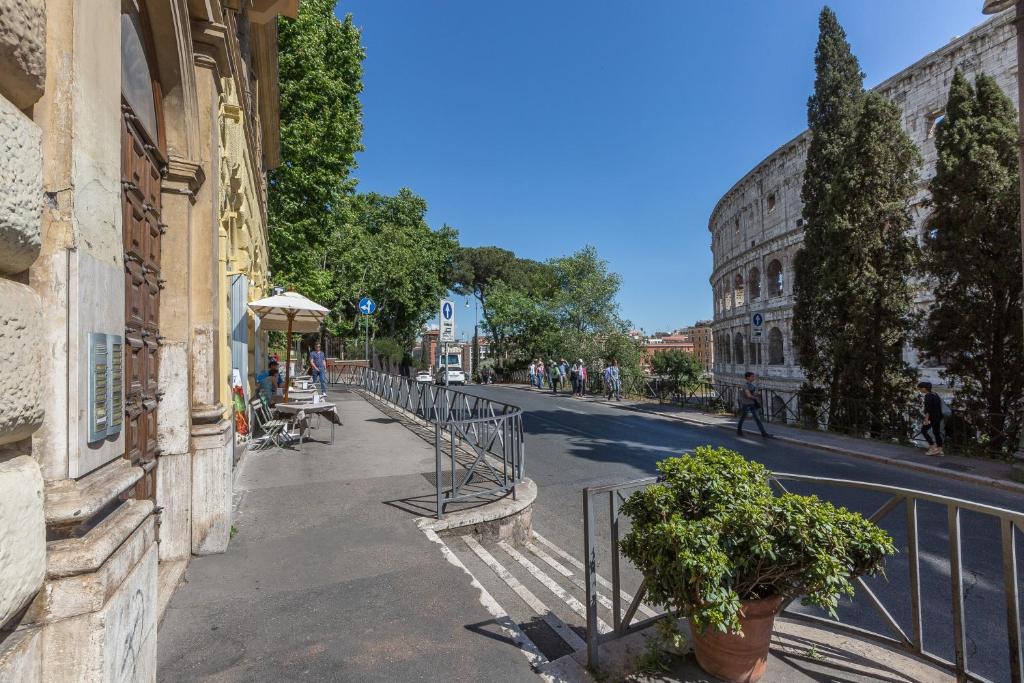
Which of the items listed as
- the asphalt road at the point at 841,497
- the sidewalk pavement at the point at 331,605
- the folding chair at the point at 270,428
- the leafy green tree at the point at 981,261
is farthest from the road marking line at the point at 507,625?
the leafy green tree at the point at 981,261

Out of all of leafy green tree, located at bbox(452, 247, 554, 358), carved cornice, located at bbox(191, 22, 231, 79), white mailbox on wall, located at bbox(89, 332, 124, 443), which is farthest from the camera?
leafy green tree, located at bbox(452, 247, 554, 358)

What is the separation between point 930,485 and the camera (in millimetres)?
8617

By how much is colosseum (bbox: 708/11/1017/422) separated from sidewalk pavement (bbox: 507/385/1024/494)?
1.97 meters

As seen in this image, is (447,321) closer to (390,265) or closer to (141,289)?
(141,289)

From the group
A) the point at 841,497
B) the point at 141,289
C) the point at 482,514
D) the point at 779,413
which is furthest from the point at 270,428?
the point at 779,413

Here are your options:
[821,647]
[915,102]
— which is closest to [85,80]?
[821,647]

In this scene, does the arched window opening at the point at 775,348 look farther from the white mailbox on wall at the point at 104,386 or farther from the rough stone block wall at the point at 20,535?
the rough stone block wall at the point at 20,535

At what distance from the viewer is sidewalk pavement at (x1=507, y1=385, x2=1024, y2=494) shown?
8.78m

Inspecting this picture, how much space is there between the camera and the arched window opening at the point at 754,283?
34.2 metres

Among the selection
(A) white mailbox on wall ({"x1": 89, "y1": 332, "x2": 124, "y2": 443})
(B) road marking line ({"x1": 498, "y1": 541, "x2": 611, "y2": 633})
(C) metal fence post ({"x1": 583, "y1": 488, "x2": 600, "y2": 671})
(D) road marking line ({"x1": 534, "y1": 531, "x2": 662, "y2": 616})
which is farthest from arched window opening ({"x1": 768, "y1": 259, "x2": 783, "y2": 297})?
(A) white mailbox on wall ({"x1": 89, "y1": 332, "x2": 124, "y2": 443})

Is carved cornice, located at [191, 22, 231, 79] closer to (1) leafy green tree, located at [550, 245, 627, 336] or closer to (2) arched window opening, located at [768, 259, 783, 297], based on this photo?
(1) leafy green tree, located at [550, 245, 627, 336]

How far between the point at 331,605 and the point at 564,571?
225cm

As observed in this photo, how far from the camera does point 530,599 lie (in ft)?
12.9

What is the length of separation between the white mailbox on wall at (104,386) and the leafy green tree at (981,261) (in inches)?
548
